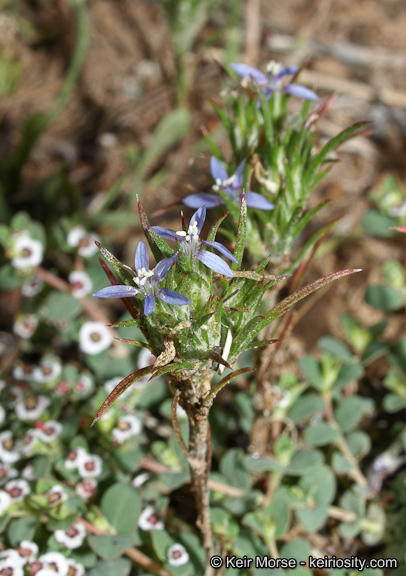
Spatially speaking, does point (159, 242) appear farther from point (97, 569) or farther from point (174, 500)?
point (174, 500)

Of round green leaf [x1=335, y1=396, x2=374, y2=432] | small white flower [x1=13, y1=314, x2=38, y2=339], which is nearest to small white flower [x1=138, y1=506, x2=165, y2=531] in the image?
round green leaf [x1=335, y1=396, x2=374, y2=432]

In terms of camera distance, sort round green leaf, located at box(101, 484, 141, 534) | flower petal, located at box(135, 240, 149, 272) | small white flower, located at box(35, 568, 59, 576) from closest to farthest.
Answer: flower petal, located at box(135, 240, 149, 272), small white flower, located at box(35, 568, 59, 576), round green leaf, located at box(101, 484, 141, 534)

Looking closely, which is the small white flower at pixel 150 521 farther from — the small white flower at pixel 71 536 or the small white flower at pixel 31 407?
→ the small white flower at pixel 31 407

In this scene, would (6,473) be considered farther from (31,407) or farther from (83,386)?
(83,386)

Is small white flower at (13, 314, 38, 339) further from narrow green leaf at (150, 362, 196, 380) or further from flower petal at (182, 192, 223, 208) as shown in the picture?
narrow green leaf at (150, 362, 196, 380)

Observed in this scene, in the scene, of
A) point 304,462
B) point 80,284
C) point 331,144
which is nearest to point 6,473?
point 80,284

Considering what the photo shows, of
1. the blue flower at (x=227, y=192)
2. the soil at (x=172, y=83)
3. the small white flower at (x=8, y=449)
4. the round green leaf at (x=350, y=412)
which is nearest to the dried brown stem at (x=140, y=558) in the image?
the small white flower at (x=8, y=449)
